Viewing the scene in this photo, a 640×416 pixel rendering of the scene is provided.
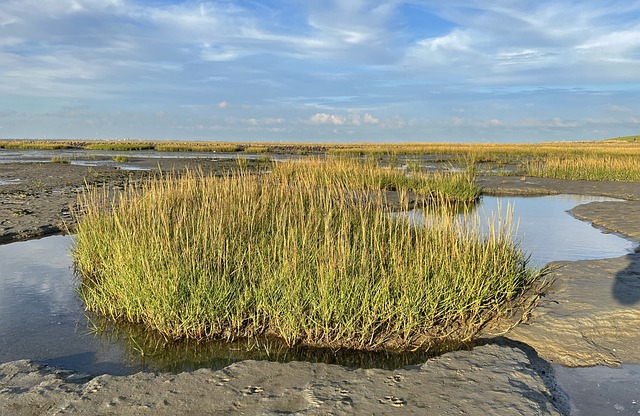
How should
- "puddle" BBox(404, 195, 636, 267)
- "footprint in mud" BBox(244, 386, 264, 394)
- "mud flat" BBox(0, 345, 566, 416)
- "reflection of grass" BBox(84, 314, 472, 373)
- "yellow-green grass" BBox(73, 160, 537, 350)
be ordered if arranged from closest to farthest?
1. "mud flat" BBox(0, 345, 566, 416)
2. "footprint in mud" BBox(244, 386, 264, 394)
3. "reflection of grass" BBox(84, 314, 472, 373)
4. "yellow-green grass" BBox(73, 160, 537, 350)
5. "puddle" BBox(404, 195, 636, 267)

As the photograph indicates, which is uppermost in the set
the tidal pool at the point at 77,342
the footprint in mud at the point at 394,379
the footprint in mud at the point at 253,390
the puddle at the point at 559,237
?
the footprint in mud at the point at 394,379

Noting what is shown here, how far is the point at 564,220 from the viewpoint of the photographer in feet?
44.0

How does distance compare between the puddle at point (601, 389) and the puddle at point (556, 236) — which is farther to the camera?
the puddle at point (556, 236)

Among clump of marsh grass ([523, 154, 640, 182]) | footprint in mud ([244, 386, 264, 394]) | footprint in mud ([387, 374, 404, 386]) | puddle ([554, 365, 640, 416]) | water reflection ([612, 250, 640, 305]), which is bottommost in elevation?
puddle ([554, 365, 640, 416])

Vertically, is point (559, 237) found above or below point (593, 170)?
below

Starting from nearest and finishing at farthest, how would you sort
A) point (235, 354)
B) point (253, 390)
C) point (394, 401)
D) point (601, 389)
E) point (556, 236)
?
point (394, 401) < point (253, 390) < point (601, 389) < point (235, 354) < point (556, 236)

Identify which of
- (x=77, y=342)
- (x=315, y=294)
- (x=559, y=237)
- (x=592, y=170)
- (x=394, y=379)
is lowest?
(x=77, y=342)

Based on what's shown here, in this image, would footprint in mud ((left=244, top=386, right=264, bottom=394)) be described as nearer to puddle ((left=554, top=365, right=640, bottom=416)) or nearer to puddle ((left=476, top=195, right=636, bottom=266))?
puddle ((left=554, top=365, right=640, bottom=416))

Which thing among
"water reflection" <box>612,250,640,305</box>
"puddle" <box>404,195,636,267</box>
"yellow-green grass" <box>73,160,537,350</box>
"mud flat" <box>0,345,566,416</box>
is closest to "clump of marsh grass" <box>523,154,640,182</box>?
"puddle" <box>404,195,636,267</box>

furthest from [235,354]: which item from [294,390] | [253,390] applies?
[294,390]

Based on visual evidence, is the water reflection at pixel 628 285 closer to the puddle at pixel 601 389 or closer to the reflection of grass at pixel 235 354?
the puddle at pixel 601 389

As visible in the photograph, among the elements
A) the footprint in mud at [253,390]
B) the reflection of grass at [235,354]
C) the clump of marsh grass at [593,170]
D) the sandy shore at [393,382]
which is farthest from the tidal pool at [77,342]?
the clump of marsh grass at [593,170]

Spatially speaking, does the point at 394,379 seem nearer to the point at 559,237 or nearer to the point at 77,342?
the point at 77,342

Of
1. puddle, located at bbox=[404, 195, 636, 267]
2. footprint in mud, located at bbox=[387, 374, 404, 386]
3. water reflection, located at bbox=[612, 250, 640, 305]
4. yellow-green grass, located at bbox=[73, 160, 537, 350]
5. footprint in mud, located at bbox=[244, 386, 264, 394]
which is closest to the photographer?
footprint in mud, located at bbox=[244, 386, 264, 394]
